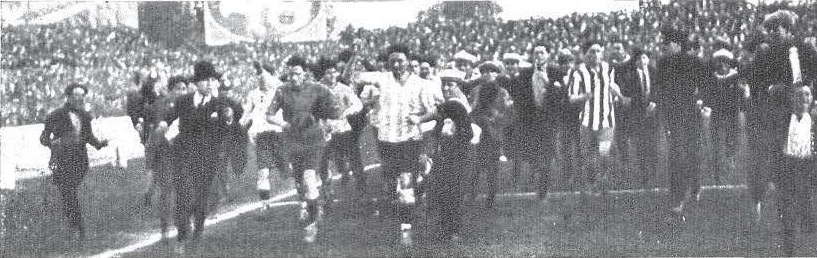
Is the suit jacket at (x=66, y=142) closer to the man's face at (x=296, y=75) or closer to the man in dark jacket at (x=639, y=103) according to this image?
the man's face at (x=296, y=75)

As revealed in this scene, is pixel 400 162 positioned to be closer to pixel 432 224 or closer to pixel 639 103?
pixel 432 224

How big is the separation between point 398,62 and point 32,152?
305 centimetres

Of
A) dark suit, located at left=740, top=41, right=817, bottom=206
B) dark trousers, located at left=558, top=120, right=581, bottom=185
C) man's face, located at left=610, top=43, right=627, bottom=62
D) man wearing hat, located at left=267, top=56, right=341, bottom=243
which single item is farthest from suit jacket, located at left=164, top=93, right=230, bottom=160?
dark suit, located at left=740, top=41, right=817, bottom=206

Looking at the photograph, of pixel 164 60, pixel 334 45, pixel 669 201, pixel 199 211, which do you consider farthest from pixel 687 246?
pixel 164 60

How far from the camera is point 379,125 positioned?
9047 mm

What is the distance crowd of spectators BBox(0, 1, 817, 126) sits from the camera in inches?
365

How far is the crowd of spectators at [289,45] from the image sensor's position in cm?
927

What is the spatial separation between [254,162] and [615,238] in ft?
9.51

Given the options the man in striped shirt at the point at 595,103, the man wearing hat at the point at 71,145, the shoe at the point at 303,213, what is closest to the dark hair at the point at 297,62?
the shoe at the point at 303,213

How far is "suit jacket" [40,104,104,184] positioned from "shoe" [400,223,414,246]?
2.45 m

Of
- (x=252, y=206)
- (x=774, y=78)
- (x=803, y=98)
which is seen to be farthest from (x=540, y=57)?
(x=252, y=206)

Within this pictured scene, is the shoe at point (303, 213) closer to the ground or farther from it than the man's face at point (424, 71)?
closer to the ground

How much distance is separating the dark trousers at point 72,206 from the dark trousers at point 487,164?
3117mm

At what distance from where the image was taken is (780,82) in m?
9.02
